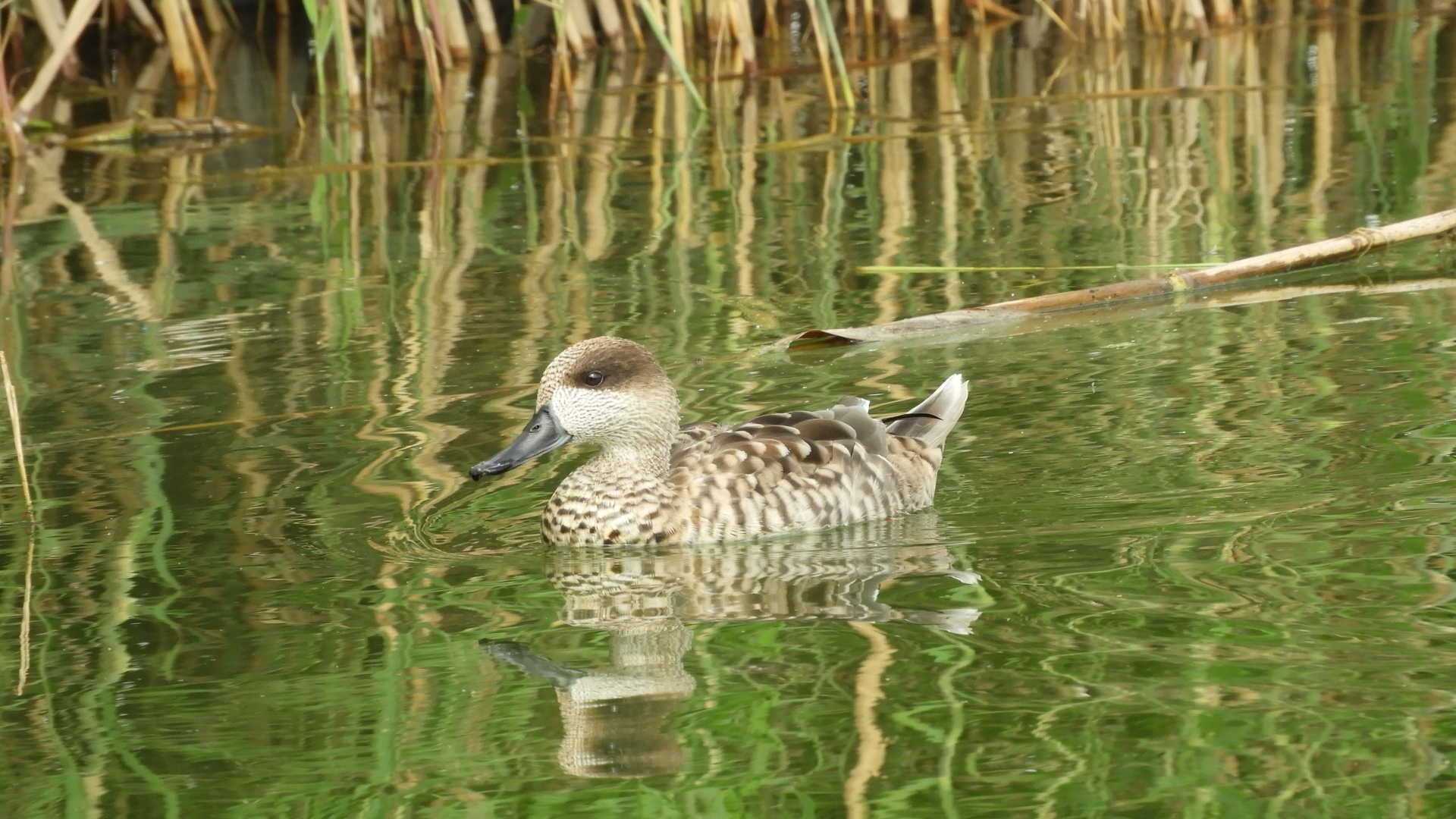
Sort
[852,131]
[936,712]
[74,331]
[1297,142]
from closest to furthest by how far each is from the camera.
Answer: [936,712], [74,331], [1297,142], [852,131]

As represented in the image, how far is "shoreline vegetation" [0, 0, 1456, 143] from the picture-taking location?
43.7 ft

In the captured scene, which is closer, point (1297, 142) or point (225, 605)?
point (225, 605)

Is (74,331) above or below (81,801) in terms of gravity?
above

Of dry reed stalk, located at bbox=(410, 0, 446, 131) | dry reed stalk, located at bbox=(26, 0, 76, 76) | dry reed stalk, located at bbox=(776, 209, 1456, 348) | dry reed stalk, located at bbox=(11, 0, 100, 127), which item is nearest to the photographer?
dry reed stalk, located at bbox=(776, 209, 1456, 348)

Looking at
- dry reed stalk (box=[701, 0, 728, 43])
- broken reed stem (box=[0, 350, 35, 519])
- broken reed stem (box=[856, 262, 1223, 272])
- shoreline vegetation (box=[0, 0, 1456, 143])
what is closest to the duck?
broken reed stem (box=[0, 350, 35, 519])

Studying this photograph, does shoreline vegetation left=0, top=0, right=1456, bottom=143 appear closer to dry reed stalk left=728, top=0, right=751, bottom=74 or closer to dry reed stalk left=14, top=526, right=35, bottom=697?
dry reed stalk left=728, top=0, right=751, bottom=74

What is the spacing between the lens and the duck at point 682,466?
5922mm

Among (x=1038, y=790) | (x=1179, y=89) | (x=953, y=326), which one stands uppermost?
(x=1179, y=89)

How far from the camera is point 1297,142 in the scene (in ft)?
37.2

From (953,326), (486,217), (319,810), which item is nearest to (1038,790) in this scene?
(319,810)

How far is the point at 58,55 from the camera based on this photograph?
469 inches

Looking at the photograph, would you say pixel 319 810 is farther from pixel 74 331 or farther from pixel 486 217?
pixel 486 217

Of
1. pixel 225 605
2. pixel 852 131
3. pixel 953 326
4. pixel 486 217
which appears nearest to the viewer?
pixel 225 605

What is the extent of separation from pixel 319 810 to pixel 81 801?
1.58 feet
